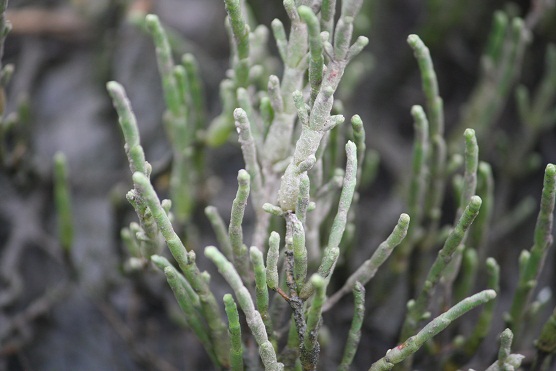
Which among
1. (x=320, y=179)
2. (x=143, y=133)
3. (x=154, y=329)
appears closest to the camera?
(x=320, y=179)

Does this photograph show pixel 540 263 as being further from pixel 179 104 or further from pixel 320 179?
pixel 179 104

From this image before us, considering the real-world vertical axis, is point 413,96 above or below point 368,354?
above

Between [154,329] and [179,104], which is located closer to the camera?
[179,104]

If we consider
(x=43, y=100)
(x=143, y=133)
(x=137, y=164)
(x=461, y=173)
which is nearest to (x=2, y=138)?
Answer: (x=137, y=164)

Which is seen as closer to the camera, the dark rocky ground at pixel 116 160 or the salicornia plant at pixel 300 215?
the salicornia plant at pixel 300 215

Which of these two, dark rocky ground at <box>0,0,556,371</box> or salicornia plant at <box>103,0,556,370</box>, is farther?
dark rocky ground at <box>0,0,556,371</box>

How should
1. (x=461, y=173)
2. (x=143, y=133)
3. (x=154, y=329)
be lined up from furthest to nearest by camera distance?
1. (x=143, y=133)
2. (x=461, y=173)
3. (x=154, y=329)

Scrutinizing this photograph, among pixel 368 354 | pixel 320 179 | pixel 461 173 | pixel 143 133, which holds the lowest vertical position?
pixel 368 354

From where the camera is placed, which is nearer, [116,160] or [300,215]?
[300,215]
